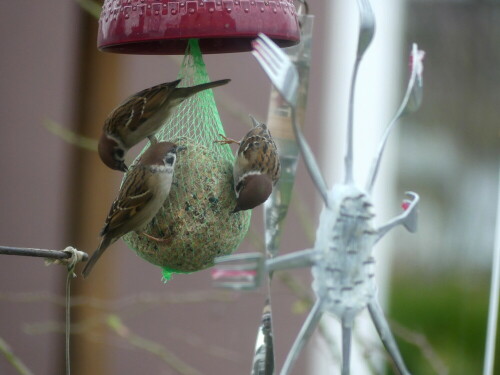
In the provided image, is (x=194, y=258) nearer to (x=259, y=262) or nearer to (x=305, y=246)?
(x=259, y=262)

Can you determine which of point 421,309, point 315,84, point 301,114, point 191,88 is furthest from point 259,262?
point 421,309

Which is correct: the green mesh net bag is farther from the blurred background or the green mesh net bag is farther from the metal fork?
the blurred background

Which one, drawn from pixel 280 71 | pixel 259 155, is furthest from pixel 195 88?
pixel 280 71

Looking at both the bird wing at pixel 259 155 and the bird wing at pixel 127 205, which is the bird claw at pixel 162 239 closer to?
the bird wing at pixel 127 205

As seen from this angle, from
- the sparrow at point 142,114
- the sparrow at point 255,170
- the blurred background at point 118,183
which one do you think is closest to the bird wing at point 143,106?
the sparrow at point 142,114

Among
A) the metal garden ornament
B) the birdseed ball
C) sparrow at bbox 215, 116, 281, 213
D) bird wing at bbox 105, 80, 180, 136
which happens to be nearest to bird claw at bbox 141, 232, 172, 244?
the birdseed ball

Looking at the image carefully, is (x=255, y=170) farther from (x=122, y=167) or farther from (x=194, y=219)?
(x=122, y=167)

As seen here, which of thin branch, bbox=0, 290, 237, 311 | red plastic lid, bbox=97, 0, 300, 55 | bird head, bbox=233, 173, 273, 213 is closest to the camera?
red plastic lid, bbox=97, 0, 300, 55
